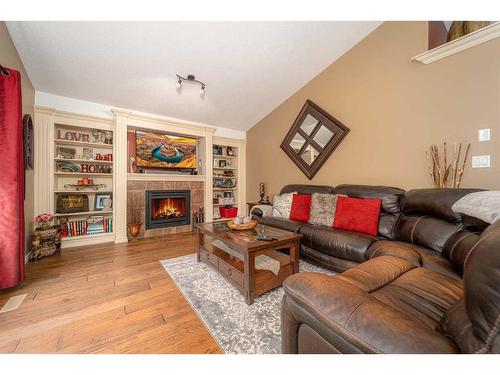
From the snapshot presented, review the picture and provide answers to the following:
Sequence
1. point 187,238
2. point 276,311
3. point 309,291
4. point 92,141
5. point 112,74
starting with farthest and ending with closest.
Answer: point 187,238, point 92,141, point 112,74, point 276,311, point 309,291

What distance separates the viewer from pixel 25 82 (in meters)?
2.45

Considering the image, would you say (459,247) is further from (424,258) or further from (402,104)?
(402,104)

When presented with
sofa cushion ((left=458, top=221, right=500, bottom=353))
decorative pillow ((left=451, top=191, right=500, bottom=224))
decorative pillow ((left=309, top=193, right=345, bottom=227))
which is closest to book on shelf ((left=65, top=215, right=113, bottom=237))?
decorative pillow ((left=309, top=193, right=345, bottom=227))

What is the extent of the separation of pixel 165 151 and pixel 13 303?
2.85m

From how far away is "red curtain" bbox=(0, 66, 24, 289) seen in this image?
1.69m

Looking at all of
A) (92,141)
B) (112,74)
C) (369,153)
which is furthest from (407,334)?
(92,141)

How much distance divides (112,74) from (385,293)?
3.69 meters

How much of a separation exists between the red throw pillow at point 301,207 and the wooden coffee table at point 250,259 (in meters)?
0.93

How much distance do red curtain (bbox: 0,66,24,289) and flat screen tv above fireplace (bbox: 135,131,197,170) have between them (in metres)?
1.88

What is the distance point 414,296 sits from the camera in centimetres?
96

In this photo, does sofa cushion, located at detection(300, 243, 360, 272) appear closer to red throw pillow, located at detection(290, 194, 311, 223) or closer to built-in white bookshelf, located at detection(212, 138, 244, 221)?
red throw pillow, located at detection(290, 194, 311, 223)

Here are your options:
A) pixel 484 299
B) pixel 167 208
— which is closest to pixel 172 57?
pixel 167 208
